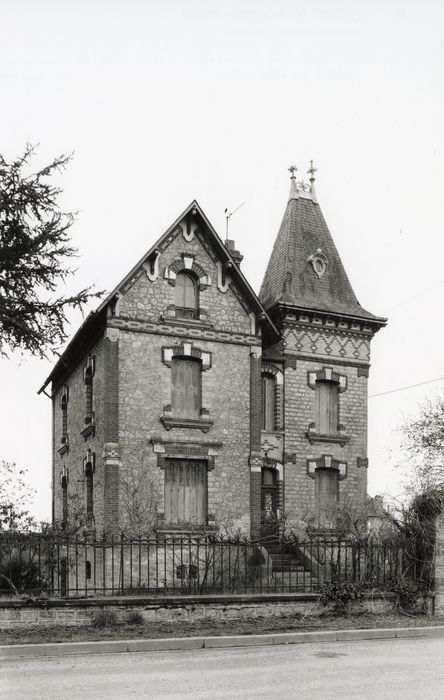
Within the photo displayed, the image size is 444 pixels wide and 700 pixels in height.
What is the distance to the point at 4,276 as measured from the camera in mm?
15836

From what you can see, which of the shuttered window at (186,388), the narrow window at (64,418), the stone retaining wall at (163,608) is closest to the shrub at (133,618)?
Answer: the stone retaining wall at (163,608)

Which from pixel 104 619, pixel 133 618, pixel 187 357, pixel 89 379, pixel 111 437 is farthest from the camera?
pixel 89 379

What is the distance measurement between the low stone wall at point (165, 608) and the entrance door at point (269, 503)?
8.65m

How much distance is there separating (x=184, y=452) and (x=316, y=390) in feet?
18.0

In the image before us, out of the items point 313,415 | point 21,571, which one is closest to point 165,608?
point 21,571

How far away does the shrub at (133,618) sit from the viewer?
14.2 meters

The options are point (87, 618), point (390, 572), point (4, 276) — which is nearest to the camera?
point (87, 618)

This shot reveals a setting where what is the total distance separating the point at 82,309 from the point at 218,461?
9751 millimetres

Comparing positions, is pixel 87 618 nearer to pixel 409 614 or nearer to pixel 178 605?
pixel 178 605

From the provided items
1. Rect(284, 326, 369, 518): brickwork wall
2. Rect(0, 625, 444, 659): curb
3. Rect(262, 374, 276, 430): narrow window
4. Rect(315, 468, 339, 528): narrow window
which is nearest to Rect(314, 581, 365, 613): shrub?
Rect(0, 625, 444, 659): curb

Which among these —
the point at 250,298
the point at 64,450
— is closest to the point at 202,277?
the point at 250,298

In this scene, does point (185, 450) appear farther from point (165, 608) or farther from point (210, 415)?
point (165, 608)

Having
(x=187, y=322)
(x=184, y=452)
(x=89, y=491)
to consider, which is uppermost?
(x=187, y=322)

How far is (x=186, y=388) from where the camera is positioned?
2452 centimetres
